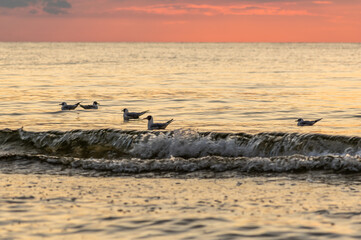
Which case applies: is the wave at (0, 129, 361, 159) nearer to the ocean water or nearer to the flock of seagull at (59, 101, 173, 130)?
the ocean water

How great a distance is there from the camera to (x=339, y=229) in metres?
11.9

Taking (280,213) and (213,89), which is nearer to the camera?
(280,213)

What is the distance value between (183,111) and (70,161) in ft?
53.1

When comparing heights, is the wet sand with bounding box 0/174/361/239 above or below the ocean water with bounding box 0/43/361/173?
above

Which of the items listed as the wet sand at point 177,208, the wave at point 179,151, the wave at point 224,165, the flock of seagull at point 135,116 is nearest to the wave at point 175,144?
the wave at point 179,151

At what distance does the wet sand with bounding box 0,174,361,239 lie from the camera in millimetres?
11797

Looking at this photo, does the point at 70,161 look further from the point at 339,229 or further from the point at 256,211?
the point at 339,229

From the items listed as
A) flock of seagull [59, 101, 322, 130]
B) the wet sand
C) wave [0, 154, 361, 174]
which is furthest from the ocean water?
the wet sand

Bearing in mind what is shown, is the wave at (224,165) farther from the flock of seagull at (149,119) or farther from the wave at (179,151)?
the flock of seagull at (149,119)

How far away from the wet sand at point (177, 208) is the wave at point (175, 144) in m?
5.22

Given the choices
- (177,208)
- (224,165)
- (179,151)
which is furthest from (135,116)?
(177,208)

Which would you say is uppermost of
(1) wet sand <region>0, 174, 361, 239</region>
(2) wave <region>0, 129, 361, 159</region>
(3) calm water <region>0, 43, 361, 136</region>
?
(1) wet sand <region>0, 174, 361, 239</region>

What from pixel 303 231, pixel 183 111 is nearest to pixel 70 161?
pixel 303 231

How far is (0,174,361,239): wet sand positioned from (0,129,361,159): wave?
522 cm
